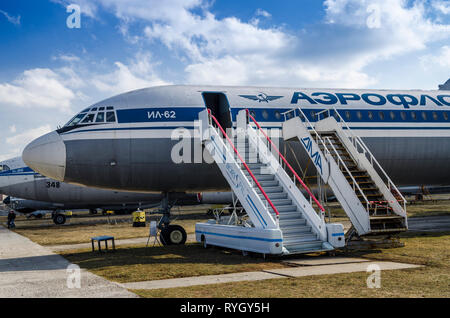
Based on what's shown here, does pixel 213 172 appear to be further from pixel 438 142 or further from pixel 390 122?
pixel 438 142

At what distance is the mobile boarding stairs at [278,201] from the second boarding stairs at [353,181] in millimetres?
31

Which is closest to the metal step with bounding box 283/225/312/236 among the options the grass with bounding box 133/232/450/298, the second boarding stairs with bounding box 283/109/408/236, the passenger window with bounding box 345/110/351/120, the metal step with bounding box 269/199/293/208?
the metal step with bounding box 269/199/293/208

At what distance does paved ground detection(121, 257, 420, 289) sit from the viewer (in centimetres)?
906

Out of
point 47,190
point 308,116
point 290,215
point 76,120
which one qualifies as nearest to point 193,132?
point 76,120

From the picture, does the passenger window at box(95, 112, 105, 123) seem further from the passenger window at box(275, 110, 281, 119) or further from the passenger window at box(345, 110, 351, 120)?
the passenger window at box(345, 110, 351, 120)

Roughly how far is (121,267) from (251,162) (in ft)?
18.7

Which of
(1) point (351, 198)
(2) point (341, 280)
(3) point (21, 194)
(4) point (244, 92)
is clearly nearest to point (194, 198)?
(3) point (21, 194)

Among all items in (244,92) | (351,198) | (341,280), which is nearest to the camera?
(341,280)

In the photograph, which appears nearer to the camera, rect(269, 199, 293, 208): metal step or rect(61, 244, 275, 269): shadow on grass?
rect(61, 244, 275, 269): shadow on grass

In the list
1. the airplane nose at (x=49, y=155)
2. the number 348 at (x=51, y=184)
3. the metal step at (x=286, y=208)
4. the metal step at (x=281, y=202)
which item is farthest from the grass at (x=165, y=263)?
the number 348 at (x=51, y=184)

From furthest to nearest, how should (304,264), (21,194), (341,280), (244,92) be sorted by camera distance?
1. (21,194)
2. (244,92)
3. (304,264)
4. (341,280)

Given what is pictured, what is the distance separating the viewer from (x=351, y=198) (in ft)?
45.3

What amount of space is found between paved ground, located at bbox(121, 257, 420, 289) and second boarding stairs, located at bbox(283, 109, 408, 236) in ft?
8.74

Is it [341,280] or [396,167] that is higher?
[396,167]
